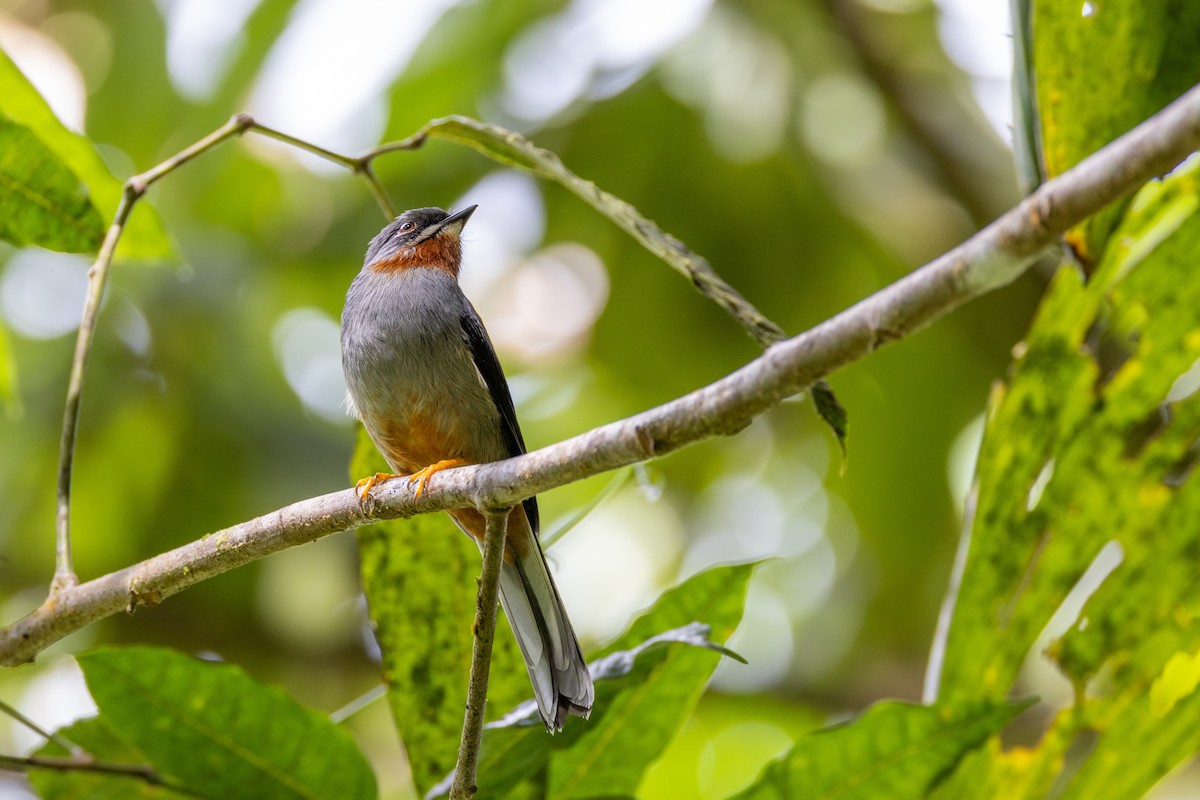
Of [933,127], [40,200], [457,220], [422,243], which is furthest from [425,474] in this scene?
[933,127]

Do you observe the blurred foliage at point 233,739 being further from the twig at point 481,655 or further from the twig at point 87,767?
the twig at point 481,655

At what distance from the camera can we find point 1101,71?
2.60 m

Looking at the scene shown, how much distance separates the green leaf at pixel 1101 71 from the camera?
256cm

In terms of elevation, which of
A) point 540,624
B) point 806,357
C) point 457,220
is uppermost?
point 457,220

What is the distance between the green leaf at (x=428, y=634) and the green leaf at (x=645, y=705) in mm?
233

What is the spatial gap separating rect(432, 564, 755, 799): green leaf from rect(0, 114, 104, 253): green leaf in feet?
5.20

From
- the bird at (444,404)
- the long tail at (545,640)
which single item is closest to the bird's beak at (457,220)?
the bird at (444,404)

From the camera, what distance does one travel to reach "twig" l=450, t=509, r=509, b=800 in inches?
80.4

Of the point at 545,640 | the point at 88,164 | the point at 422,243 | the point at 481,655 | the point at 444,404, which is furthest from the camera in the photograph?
the point at 422,243

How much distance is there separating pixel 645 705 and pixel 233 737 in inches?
34.9

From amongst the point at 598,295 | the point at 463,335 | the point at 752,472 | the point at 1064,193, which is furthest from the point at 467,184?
the point at 1064,193

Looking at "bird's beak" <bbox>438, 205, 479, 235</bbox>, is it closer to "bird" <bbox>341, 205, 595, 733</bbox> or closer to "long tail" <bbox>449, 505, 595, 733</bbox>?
"bird" <bbox>341, 205, 595, 733</bbox>

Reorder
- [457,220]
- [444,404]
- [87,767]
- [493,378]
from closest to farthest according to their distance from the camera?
[87,767], [444,404], [493,378], [457,220]

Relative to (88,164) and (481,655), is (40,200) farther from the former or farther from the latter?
(481,655)
